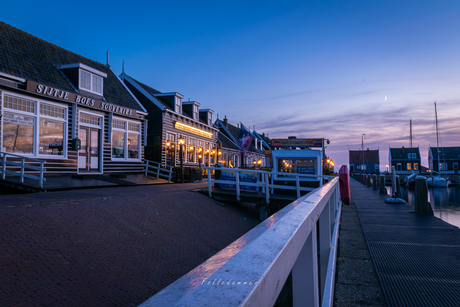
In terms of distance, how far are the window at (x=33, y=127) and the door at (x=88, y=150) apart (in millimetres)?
1504

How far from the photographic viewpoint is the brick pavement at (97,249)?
4305 mm

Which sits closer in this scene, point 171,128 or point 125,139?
point 125,139

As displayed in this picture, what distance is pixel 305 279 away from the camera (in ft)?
4.99

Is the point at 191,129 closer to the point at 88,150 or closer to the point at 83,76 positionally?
the point at 88,150

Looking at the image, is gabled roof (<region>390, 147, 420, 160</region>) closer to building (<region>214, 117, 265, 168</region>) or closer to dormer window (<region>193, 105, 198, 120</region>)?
building (<region>214, 117, 265, 168</region>)

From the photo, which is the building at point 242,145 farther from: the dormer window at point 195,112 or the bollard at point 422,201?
the bollard at point 422,201

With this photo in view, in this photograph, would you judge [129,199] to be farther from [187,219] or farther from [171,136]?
[171,136]

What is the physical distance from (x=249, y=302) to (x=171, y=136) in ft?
80.8

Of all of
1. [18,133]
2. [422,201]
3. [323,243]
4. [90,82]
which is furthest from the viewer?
[90,82]

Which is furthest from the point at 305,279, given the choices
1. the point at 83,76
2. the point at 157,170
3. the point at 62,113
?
the point at 157,170

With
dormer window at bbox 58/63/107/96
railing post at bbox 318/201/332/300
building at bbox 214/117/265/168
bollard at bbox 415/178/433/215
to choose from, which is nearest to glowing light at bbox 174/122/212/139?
building at bbox 214/117/265/168

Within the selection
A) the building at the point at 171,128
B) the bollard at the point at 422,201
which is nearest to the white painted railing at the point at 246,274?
the bollard at the point at 422,201

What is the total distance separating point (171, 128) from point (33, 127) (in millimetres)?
11761

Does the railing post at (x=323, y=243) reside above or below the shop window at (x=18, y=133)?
below
